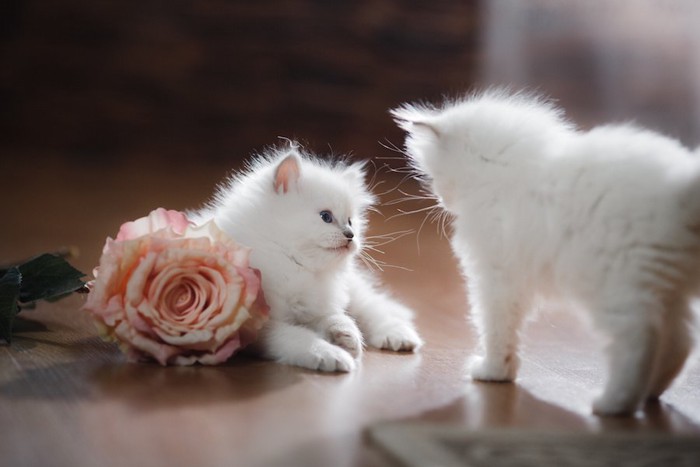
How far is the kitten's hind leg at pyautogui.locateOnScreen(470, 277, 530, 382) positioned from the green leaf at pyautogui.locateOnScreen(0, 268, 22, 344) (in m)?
0.84

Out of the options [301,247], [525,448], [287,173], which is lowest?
[525,448]

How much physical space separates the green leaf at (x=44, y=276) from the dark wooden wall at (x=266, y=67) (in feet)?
11.7

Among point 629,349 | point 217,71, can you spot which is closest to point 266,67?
point 217,71

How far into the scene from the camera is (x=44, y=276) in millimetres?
1844

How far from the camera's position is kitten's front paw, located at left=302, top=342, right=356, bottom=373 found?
165 cm

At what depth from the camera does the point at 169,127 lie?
18.9ft

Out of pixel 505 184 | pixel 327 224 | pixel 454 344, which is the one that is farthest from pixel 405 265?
pixel 505 184

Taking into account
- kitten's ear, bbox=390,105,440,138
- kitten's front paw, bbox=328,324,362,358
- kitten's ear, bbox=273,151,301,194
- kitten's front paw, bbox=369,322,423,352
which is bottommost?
kitten's front paw, bbox=328,324,362,358

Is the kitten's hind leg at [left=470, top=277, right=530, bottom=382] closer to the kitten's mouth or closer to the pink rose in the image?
the kitten's mouth

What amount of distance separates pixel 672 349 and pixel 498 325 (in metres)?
0.28

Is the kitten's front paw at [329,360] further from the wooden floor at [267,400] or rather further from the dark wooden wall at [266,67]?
the dark wooden wall at [266,67]

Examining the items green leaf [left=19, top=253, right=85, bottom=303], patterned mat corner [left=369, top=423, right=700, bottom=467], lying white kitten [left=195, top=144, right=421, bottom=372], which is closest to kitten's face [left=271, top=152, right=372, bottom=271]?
lying white kitten [left=195, top=144, right=421, bottom=372]

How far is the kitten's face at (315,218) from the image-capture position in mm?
1771

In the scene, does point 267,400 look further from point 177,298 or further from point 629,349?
point 629,349
